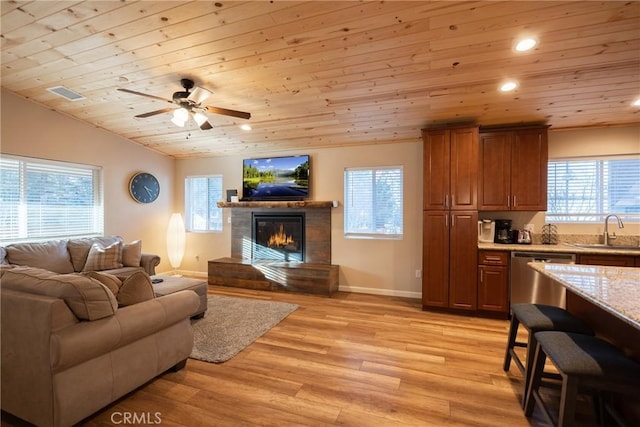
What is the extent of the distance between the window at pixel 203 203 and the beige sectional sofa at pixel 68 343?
3.90 metres

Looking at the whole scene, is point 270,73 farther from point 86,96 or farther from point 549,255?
point 549,255

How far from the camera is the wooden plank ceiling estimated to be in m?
2.28

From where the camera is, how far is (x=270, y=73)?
307 centimetres

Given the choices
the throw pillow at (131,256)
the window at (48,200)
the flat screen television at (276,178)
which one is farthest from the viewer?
the flat screen television at (276,178)

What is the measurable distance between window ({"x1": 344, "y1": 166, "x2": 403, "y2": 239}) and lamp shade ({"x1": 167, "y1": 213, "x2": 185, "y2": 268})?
3.26 m

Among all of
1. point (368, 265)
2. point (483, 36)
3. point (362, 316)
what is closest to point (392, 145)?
point (368, 265)

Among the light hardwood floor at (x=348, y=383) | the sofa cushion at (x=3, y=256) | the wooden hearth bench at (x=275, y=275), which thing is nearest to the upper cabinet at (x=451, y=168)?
the light hardwood floor at (x=348, y=383)

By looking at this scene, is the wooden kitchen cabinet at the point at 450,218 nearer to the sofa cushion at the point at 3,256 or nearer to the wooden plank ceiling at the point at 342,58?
the wooden plank ceiling at the point at 342,58

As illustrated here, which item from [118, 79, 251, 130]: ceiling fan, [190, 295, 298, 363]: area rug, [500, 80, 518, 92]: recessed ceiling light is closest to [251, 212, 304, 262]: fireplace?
[190, 295, 298, 363]: area rug

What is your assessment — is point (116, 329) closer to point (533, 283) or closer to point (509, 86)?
point (509, 86)

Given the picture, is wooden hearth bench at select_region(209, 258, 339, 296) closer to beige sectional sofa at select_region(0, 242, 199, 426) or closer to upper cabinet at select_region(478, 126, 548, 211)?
upper cabinet at select_region(478, 126, 548, 211)

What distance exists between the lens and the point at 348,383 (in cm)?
231

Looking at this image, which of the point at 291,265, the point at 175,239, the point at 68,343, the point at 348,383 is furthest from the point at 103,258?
the point at 348,383

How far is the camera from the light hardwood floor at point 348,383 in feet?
6.35
